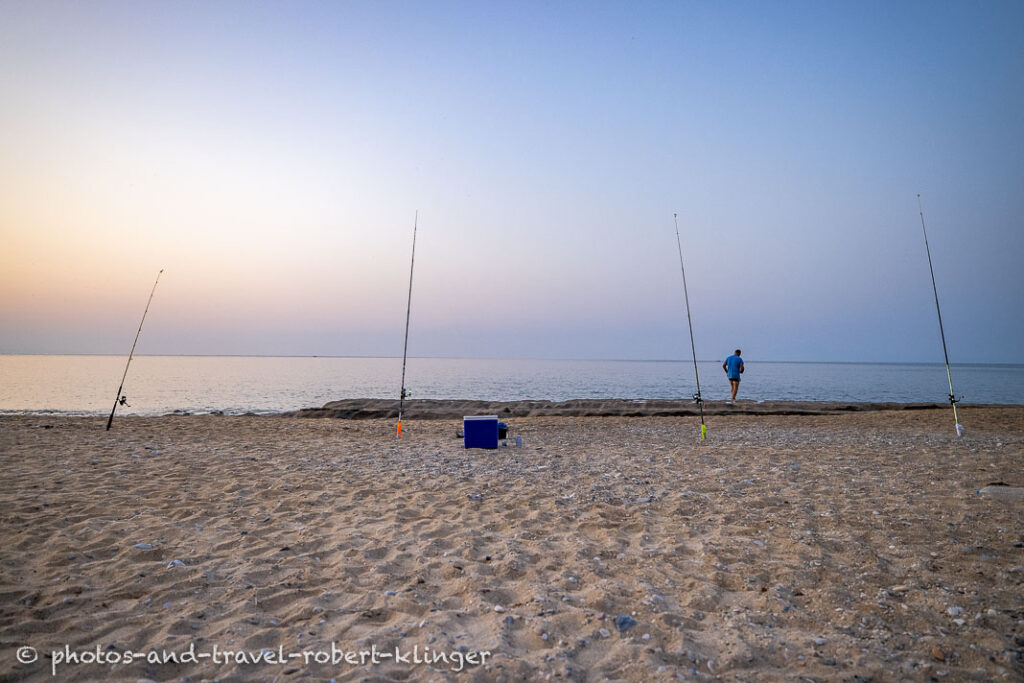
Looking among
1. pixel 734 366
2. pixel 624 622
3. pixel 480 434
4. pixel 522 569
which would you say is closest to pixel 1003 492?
pixel 624 622

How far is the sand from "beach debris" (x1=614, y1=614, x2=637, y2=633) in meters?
0.01

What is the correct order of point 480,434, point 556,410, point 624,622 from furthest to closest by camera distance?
point 556,410, point 480,434, point 624,622

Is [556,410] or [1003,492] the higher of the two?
[556,410]

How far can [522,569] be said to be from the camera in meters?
4.30

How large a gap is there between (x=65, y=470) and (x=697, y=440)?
1199cm

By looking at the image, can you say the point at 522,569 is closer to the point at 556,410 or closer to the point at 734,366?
the point at 556,410

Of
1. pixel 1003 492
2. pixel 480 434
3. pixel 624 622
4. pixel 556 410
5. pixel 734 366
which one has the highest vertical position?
pixel 734 366

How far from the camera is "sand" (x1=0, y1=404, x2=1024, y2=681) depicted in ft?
10.2

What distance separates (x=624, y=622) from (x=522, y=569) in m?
1.09

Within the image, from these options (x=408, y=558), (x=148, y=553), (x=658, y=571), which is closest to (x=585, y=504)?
(x=658, y=571)

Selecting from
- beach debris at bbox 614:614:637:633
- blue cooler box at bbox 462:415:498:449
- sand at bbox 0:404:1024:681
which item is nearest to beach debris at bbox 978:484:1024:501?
sand at bbox 0:404:1024:681

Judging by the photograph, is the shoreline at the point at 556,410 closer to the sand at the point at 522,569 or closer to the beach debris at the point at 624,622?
the sand at the point at 522,569

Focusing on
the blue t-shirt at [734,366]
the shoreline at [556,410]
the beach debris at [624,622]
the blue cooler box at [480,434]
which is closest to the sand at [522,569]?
the beach debris at [624,622]

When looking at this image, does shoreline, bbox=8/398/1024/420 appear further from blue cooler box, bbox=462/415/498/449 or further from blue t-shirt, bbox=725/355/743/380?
blue cooler box, bbox=462/415/498/449
